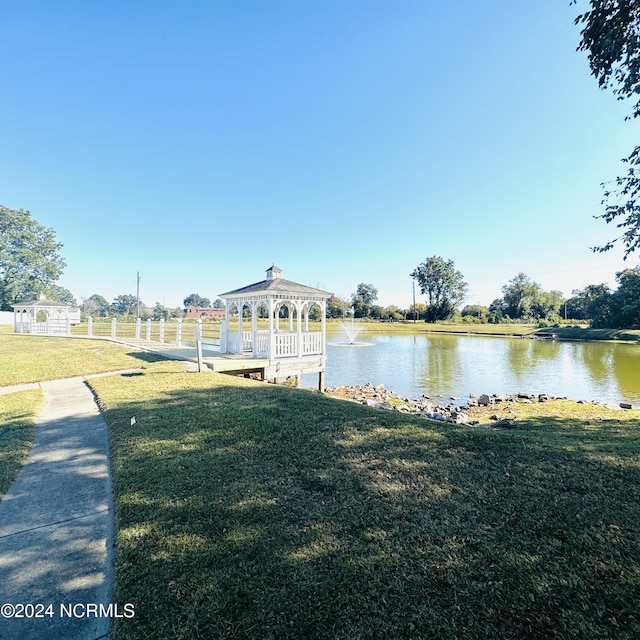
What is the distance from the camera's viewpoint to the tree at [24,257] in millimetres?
37469

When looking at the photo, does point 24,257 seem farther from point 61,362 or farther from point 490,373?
point 490,373

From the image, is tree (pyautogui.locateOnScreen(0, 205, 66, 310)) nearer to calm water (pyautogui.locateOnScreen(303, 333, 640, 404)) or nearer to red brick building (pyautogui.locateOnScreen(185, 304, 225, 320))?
red brick building (pyautogui.locateOnScreen(185, 304, 225, 320))

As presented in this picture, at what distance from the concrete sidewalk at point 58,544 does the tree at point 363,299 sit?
57358mm

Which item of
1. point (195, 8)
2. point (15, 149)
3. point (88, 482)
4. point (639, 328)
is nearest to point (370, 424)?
point (88, 482)

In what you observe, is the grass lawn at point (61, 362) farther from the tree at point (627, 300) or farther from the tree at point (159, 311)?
the tree at point (159, 311)

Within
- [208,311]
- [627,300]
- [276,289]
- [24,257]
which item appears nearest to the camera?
[276,289]

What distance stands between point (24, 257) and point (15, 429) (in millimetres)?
45497

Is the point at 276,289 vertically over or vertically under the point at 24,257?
under

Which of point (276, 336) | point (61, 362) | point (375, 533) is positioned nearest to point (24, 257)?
point (61, 362)

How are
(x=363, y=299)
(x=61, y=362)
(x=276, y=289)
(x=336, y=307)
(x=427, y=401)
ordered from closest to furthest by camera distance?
(x=276, y=289), (x=61, y=362), (x=427, y=401), (x=336, y=307), (x=363, y=299)

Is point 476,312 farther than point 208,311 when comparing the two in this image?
Yes

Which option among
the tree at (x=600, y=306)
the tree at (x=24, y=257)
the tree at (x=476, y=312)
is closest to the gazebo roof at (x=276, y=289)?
the tree at (x=24, y=257)

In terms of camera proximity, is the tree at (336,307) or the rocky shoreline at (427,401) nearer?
the rocky shoreline at (427,401)

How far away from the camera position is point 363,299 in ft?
204
